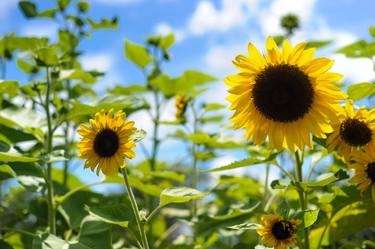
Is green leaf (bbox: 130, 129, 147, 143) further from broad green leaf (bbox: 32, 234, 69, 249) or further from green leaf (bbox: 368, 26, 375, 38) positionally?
green leaf (bbox: 368, 26, 375, 38)

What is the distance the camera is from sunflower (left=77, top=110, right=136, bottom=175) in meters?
1.78

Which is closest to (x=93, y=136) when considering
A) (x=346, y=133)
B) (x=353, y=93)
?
(x=346, y=133)

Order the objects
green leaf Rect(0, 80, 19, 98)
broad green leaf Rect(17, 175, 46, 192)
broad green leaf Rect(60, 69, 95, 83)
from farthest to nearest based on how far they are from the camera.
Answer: broad green leaf Rect(60, 69, 95, 83) → green leaf Rect(0, 80, 19, 98) → broad green leaf Rect(17, 175, 46, 192)

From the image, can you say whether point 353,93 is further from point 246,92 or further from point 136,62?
point 136,62

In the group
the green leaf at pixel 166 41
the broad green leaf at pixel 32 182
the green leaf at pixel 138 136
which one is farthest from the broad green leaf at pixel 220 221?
the green leaf at pixel 166 41

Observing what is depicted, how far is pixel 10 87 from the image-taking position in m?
2.32

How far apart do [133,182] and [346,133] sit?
0.82 m

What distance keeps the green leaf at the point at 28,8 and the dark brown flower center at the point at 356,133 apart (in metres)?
2.08

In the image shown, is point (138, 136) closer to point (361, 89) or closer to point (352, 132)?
point (352, 132)

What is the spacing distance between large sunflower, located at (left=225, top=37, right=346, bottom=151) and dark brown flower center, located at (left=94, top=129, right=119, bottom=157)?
390mm

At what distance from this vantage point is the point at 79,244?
1.93m

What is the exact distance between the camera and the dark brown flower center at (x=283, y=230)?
174 centimetres

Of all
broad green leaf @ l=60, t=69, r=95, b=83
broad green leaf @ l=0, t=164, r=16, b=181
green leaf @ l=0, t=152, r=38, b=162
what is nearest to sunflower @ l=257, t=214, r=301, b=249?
green leaf @ l=0, t=152, r=38, b=162

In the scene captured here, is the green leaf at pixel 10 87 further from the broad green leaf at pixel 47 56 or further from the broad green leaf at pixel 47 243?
the broad green leaf at pixel 47 243
